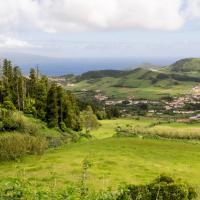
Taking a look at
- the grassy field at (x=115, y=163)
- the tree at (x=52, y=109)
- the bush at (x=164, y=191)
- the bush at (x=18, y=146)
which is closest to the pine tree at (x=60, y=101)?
Answer: the tree at (x=52, y=109)

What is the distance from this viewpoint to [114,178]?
1523 inches

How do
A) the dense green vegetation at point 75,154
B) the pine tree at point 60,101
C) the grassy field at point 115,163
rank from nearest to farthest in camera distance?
1. the dense green vegetation at point 75,154
2. the grassy field at point 115,163
3. the pine tree at point 60,101

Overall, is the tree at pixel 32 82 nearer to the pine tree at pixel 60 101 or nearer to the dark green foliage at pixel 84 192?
the pine tree at pixel 60 101

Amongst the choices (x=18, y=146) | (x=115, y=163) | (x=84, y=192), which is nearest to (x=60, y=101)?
(x=18, y=146)

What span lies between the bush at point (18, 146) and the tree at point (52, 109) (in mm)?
17329

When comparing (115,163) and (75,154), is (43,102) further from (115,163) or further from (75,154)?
(115,163)

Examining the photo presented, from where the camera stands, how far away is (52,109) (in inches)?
2744

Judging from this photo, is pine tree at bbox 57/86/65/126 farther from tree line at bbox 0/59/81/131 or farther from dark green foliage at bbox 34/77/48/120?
dark green foliage at bbox 34/77/48/120

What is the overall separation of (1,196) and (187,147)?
156 ft

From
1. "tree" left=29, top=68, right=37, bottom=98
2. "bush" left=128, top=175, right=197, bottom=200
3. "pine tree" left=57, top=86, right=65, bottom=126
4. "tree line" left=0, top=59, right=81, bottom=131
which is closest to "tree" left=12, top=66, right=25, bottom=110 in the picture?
"tree line" left=0, top=59, right=81, bottom=131

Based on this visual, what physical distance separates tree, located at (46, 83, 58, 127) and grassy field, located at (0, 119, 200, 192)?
10.6 meters

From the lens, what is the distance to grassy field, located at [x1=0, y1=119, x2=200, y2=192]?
3862 cm

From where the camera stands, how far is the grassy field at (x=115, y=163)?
38625mm

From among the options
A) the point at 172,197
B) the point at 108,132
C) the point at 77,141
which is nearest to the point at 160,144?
the point at 77,141
